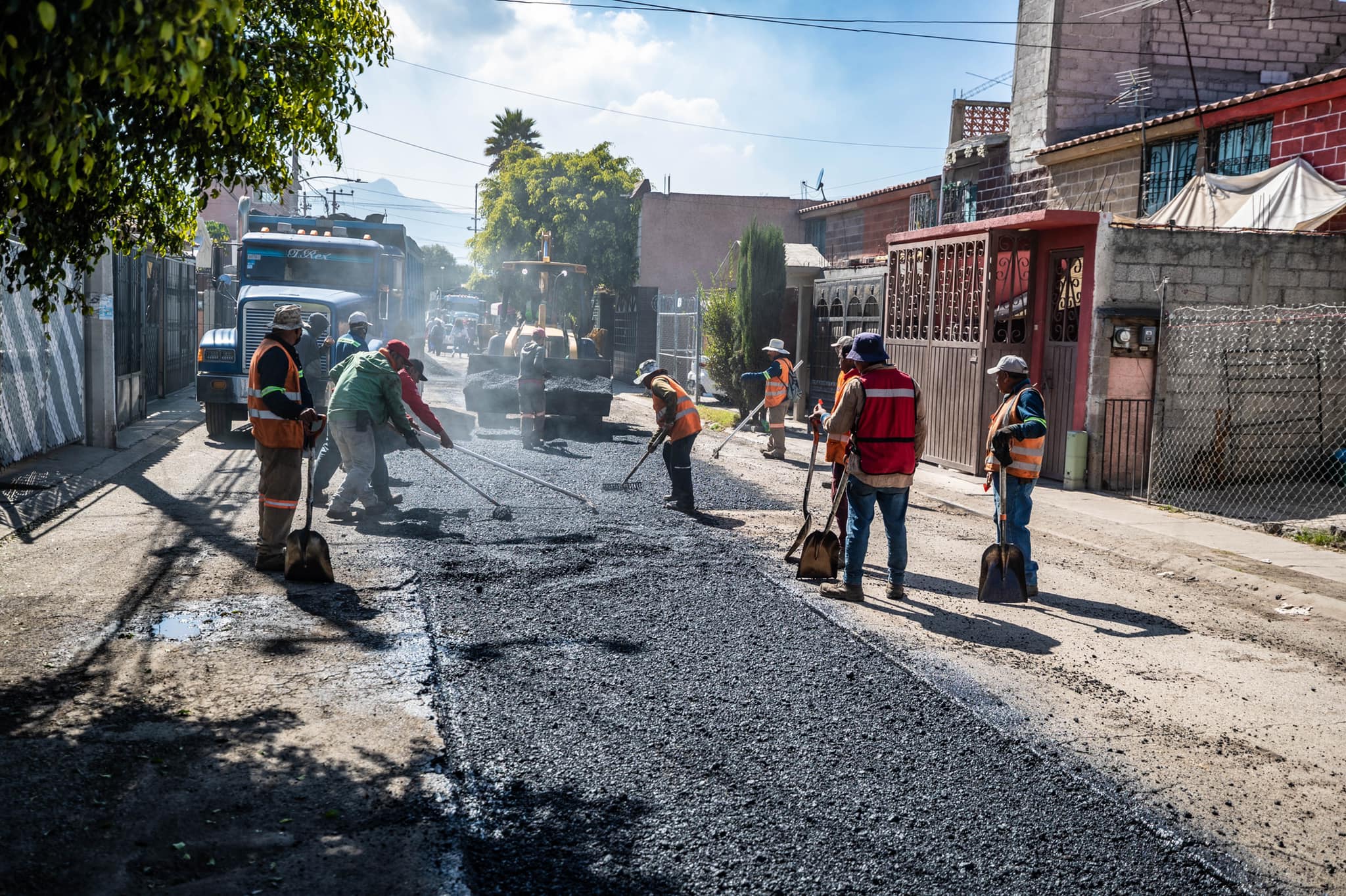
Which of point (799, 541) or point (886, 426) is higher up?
point (886, 426)

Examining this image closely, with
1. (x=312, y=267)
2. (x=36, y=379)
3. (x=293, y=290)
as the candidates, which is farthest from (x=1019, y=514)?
(x=312, y=267)

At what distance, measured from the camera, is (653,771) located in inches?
181

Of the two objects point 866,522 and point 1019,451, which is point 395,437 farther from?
point 1019,451

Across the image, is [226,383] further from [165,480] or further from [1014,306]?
[1014,306]

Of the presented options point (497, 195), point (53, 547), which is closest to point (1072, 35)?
point (53, 547)

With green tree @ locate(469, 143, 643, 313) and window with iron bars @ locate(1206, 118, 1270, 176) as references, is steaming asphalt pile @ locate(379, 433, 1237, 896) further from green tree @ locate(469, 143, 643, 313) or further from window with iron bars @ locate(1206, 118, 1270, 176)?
green tree @ locate(469, 143, 643, 313)

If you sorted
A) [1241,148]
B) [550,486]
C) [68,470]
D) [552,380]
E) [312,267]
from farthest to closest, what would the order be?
[552,380] < [312,267] < [1241,148] < [68,470] < [550,486]

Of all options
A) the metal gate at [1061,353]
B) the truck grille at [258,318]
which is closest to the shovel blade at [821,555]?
the metal gate at [1061,353]

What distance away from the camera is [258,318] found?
1638cm

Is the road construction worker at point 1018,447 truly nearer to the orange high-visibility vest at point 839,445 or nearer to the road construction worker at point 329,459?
the orange high-visibility vest at point 839,445

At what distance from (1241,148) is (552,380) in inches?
437

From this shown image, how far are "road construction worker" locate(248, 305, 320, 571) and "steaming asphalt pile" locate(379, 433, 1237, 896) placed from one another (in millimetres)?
1149

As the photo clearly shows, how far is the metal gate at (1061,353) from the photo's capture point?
→ 14288mm

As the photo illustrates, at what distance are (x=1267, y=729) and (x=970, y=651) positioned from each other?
1.64m
